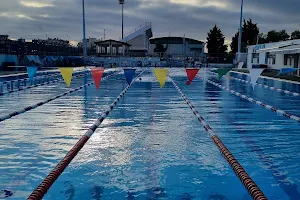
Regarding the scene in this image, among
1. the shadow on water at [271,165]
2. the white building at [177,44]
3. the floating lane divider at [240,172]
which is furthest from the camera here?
the white building at [177,44]

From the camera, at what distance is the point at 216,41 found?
56.8 m

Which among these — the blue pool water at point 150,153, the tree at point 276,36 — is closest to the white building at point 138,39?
the tree at point 276,36

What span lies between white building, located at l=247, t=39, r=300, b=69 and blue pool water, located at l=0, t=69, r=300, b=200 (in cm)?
1437

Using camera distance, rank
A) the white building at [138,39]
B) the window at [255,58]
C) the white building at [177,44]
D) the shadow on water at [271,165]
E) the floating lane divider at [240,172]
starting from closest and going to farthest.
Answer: the floating lane divider at [240,172]
the shadow on water at [271,165]
the window at [255,58]
the white building at [138,39]
the white building at [177,44]

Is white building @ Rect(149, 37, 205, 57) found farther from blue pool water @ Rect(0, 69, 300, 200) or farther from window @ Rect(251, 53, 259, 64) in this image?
blue pool water @ Rect(0, 69, 300, 200)

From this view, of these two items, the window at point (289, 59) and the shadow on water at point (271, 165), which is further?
the window at point (289, 59)

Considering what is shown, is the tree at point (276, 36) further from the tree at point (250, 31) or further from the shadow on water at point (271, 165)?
the shadow on water at point (271, 165)

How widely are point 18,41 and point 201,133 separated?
2277 centimetres

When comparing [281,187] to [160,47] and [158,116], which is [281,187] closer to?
[158,116]

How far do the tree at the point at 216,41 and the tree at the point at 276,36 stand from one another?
741 centimetres

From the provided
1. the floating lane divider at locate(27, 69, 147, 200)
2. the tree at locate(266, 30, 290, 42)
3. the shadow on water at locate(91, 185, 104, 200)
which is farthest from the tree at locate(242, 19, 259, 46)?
the shadow on water at locate(91, 185, 104, 200)

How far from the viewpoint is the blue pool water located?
3.50 meters

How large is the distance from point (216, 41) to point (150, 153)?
2145 inches

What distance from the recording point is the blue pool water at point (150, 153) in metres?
3.50
